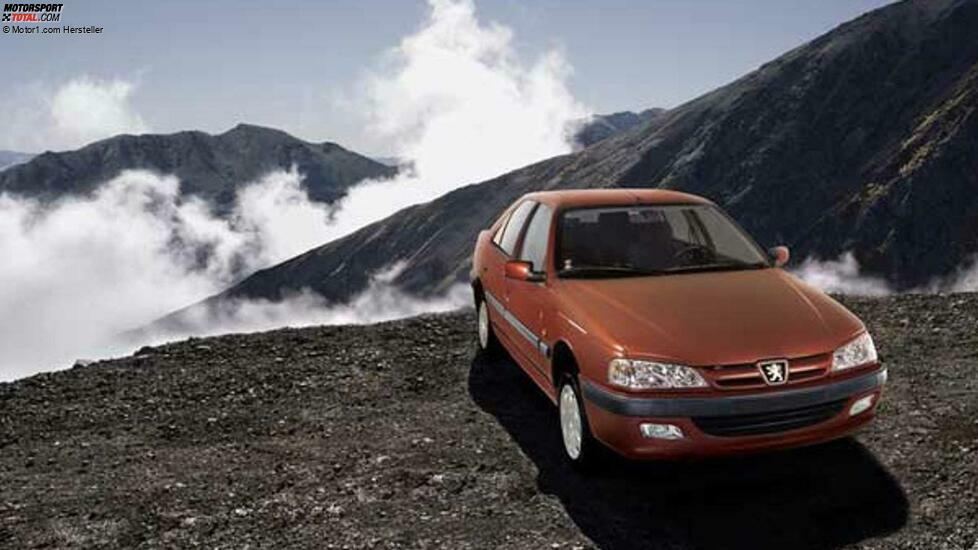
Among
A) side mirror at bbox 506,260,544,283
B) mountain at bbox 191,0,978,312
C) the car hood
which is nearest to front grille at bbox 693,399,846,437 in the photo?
the car hood

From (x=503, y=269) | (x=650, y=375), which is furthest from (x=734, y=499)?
(x=503, y=269)

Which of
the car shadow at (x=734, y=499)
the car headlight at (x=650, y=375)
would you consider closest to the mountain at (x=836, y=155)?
the car shadow at (x=734, y=499)

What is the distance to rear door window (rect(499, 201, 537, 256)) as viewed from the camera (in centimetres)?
801

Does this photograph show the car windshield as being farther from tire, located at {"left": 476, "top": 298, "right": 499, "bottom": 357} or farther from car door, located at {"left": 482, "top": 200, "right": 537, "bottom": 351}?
tire, located at {"left": 476, "top": 298, "right": 499, "bottom": 357}

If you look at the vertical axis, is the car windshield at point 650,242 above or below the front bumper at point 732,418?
above

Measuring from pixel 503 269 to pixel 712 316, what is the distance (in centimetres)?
279

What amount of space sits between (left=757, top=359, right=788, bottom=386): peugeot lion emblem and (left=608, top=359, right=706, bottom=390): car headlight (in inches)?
14.8

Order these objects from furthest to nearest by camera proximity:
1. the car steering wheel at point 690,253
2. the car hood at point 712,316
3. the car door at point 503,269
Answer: the car door at point 503,269 → the car steering wheel at point 690,253 → the car hood at point 712,316

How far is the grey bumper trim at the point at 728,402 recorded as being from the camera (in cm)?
500

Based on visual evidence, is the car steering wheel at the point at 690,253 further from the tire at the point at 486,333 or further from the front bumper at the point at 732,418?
the tire at the point at 486,333

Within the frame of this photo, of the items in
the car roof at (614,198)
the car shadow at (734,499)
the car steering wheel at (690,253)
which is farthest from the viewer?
the car roof at (614,198)

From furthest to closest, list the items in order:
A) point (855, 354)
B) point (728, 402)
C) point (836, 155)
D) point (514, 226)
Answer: point (836, 155) < point (514, 226) < point (855, 354) < point (728, 402)

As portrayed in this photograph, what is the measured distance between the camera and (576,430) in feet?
19.3

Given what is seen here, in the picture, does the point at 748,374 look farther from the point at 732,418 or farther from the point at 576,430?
the point at 576,430
